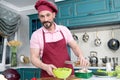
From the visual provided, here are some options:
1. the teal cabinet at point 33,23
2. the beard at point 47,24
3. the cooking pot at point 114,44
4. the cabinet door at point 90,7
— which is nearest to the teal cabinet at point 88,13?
the cabinet door at point 90,7

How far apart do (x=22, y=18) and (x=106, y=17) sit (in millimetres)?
2195

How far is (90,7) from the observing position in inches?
110

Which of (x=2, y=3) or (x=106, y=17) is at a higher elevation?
(x=2, y=3)

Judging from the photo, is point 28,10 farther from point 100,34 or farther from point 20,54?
point 100,34

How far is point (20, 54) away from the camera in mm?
3910

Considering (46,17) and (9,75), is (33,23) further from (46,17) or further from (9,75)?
(9,75)

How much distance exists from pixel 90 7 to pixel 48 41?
62.8 inches

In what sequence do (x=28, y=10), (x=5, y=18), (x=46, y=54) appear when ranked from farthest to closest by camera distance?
1. (x=28, y=10)
2. (x=5, y=18)
3. (x=46, y=54)

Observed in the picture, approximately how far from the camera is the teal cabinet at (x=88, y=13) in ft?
8.54

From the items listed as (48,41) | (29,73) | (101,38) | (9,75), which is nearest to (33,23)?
(29,73)

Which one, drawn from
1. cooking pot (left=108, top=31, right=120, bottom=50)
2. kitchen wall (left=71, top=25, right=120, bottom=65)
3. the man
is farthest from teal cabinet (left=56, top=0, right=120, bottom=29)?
the man

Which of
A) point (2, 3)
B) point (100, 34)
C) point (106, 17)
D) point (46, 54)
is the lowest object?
point (46, 54)

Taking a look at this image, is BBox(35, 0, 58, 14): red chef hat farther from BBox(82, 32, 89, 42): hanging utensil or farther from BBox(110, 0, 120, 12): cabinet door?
BBox(82, 32, 89, 42): hanging utensil

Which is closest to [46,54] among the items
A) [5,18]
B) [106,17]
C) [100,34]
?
[106,17]
